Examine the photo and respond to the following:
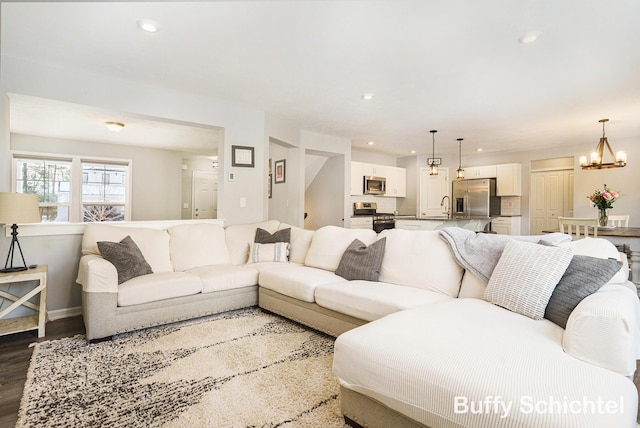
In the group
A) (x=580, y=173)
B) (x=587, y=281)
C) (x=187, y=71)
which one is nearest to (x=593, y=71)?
(x=587, y=281)

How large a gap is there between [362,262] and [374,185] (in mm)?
4759

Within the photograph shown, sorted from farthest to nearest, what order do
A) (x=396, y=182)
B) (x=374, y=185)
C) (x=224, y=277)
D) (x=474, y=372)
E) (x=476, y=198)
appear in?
(x=396, y=182)
(x=476, y=198)
(x=374, y=185)
(x=224, y=277)
(x=474, y=372)

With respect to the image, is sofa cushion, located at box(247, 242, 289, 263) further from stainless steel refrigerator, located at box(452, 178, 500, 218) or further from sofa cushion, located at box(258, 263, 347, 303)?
stainless steel refrigerator, located at box(452, 178, 500, 218)

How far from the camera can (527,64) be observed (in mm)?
3012

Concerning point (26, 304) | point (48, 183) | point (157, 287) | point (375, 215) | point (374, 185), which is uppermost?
point (374, 185)

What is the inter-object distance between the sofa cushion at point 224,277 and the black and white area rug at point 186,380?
0.44 metres

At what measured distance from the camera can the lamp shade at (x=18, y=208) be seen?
261cm

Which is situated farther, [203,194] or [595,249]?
[203,194]

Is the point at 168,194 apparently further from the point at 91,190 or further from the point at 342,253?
the point at 342,253

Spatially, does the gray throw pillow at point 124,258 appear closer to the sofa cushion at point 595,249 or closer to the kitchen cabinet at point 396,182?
the sofa cushion at point 595,249

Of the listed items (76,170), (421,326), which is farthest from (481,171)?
(76,170)

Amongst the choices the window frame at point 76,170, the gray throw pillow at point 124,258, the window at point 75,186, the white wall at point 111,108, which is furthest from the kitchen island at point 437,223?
the window at point 75,186

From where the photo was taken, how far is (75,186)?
251 inches

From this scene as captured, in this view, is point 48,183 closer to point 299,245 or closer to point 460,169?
point 299,245
